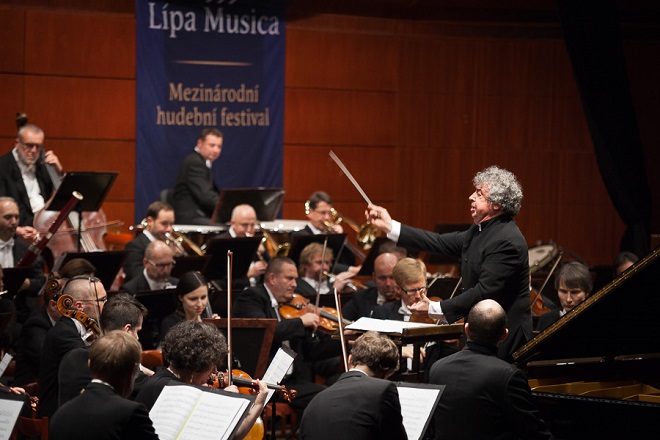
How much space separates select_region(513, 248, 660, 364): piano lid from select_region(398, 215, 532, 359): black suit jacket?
0.39 m

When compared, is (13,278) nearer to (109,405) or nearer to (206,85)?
(109,405)

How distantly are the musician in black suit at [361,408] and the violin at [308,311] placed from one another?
7.65 ft

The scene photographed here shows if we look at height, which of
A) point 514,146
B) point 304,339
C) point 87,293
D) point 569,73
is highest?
point 569,73

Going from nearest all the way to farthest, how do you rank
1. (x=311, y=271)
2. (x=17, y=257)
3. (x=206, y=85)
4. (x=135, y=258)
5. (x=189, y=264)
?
(x=189, y=264) → (x=17, y=257) → (x=311, y=271) → (x=135, y=258) → (x=206, y=85)

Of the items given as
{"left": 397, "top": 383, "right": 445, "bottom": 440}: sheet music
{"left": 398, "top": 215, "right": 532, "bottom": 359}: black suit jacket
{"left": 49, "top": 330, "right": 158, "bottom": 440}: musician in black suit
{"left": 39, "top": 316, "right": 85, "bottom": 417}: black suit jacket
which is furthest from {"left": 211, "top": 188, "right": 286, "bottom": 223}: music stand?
{"left": 49, "top": 330, "right": 158, "bottom": 440}: musician in black suit

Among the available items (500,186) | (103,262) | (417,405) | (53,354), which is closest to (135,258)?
(103,262)

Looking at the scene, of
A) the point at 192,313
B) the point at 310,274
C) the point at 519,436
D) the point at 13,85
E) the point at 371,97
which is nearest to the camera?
the point at 519,436

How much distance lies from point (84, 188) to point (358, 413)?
422 centimetres

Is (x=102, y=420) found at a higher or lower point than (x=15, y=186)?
lower

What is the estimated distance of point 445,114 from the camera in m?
10.5

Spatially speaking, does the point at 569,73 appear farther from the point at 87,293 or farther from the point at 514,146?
the point at 87,293

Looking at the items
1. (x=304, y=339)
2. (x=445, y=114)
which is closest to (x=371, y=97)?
(x=445, y=114)

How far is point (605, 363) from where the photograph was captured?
432 centimetres

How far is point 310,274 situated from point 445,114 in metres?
4.02
